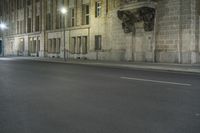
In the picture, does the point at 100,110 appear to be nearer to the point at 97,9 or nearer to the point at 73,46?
the point at 97,9

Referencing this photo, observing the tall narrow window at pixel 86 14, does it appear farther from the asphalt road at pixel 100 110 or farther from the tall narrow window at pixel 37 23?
the asphalt road at pixel 100 110

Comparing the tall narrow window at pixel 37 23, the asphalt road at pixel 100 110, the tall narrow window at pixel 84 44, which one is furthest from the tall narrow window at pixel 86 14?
A: the asphalt road at pixel 100 110

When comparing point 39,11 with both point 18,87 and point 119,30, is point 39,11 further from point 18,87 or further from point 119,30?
point 18,87

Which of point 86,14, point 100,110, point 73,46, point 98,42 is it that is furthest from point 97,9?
point 100,110

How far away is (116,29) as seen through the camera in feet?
105

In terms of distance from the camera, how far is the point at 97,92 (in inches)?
374

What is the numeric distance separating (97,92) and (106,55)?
78.6ft

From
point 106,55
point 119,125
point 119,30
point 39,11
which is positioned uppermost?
point 39,11

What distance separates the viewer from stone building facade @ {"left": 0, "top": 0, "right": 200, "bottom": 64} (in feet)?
81.9

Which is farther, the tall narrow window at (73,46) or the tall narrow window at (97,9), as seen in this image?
the tall narrow window at (73,46)

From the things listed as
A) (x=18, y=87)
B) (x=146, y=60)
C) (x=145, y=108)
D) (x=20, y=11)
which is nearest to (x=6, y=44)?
(x=20, y=11)

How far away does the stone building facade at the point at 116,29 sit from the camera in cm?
2495

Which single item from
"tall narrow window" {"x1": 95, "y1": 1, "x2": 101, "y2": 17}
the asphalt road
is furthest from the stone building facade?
the asphalt road

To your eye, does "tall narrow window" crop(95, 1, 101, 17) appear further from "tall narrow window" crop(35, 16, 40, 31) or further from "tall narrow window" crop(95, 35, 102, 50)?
"tall narrow window" crop(35, 16, 40, 31)
